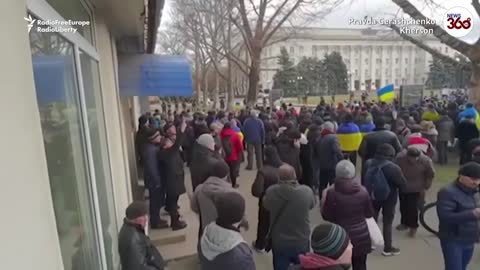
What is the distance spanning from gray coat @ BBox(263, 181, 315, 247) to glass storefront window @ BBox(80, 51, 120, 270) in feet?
5.44

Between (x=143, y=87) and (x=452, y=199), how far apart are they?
6581 millimetres

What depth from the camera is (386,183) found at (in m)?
5.22

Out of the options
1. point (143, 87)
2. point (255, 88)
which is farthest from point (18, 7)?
point (255, 88)

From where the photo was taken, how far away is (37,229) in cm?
151

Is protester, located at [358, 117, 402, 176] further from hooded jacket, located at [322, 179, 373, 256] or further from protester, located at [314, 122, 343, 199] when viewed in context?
hooded jacket, located at [322, 179, 373, 256]

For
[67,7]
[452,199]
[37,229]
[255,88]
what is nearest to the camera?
[37,229]

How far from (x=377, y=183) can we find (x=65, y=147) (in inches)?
162

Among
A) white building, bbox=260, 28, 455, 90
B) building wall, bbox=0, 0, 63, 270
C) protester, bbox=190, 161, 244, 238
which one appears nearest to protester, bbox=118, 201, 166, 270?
protester, bbox=190, 161, 244, 238

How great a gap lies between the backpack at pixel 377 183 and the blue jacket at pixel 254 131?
18.7 ft

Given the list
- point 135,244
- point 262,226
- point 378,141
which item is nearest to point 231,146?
point 378,141

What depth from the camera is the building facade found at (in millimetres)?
1344

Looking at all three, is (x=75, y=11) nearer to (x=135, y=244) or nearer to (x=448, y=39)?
(x=135, y=244)

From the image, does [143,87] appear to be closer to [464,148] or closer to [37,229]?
[37,229]

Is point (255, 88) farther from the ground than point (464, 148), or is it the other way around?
point (255, 88)
